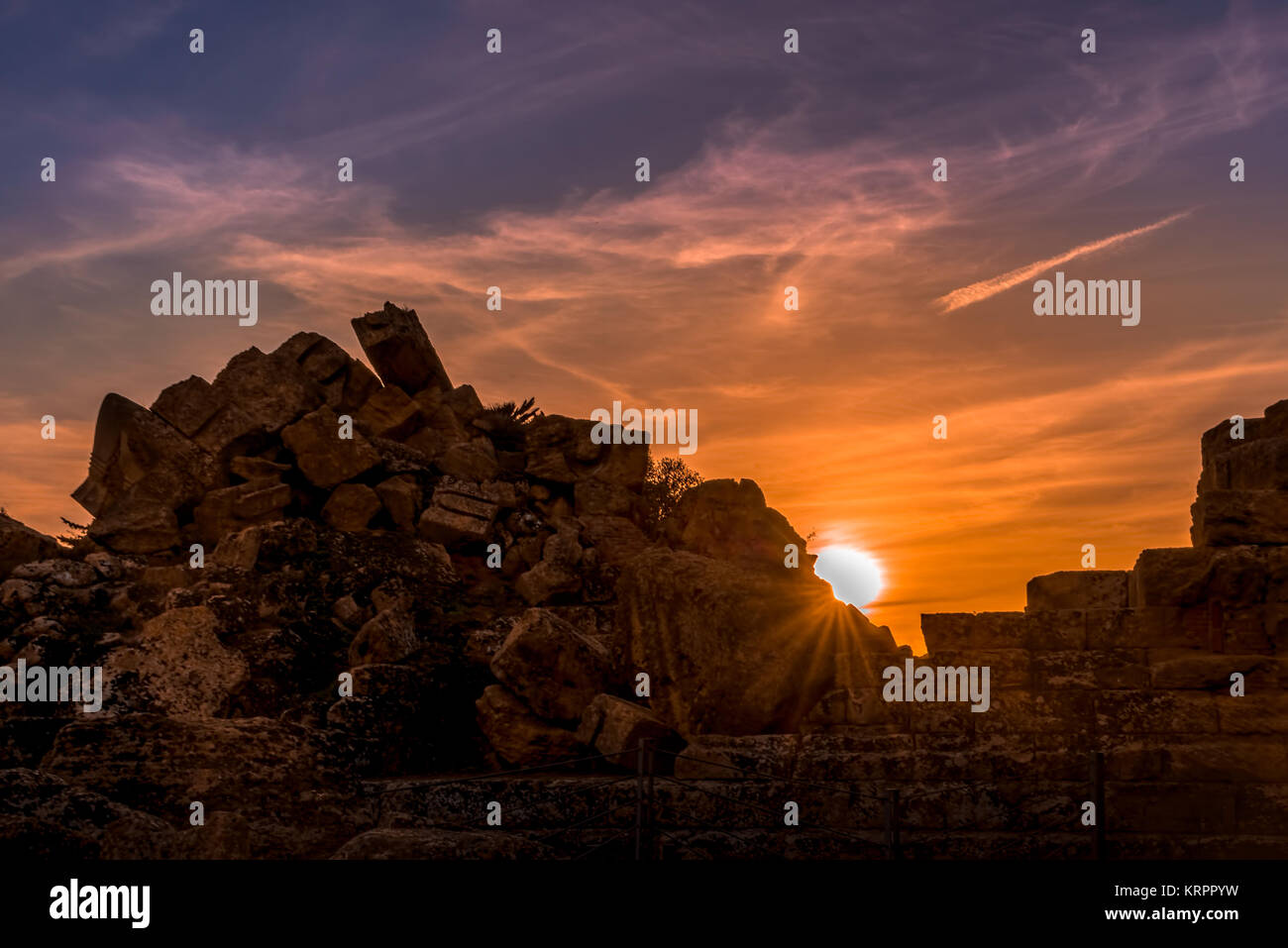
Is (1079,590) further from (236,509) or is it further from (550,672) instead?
(236,509)

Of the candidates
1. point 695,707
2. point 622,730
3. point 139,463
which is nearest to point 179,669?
point 622,730

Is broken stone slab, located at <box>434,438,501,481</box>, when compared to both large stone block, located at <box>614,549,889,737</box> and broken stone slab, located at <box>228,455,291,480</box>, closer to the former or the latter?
broken stone slab, located at <box>228,455,291,480</box>

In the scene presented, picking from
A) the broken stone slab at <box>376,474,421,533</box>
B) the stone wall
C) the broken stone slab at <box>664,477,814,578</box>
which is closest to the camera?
the stone wall

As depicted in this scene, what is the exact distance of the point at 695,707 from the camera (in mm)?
12008

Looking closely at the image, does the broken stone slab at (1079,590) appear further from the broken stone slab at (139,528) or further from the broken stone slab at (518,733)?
the broken stone slab at (139,528)

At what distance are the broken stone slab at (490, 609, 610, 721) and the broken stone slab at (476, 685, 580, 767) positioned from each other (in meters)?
0.15

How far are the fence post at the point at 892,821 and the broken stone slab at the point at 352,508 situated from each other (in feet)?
47.4

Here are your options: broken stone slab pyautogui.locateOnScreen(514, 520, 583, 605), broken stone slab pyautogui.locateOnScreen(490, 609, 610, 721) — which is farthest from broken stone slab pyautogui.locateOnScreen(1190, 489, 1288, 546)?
broken stone slab pyautogui.locateOnScreen(514, 520, 583, 605)

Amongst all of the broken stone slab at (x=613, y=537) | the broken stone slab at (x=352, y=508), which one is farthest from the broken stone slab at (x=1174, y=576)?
the broken stone slab at (x=352, y=508)

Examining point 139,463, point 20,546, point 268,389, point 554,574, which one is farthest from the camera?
point 268,389

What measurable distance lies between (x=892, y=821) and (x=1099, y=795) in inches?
70.3

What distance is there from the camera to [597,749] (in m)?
12.2

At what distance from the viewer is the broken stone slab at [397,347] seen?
26062mm

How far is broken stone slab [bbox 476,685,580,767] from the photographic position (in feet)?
42.1
